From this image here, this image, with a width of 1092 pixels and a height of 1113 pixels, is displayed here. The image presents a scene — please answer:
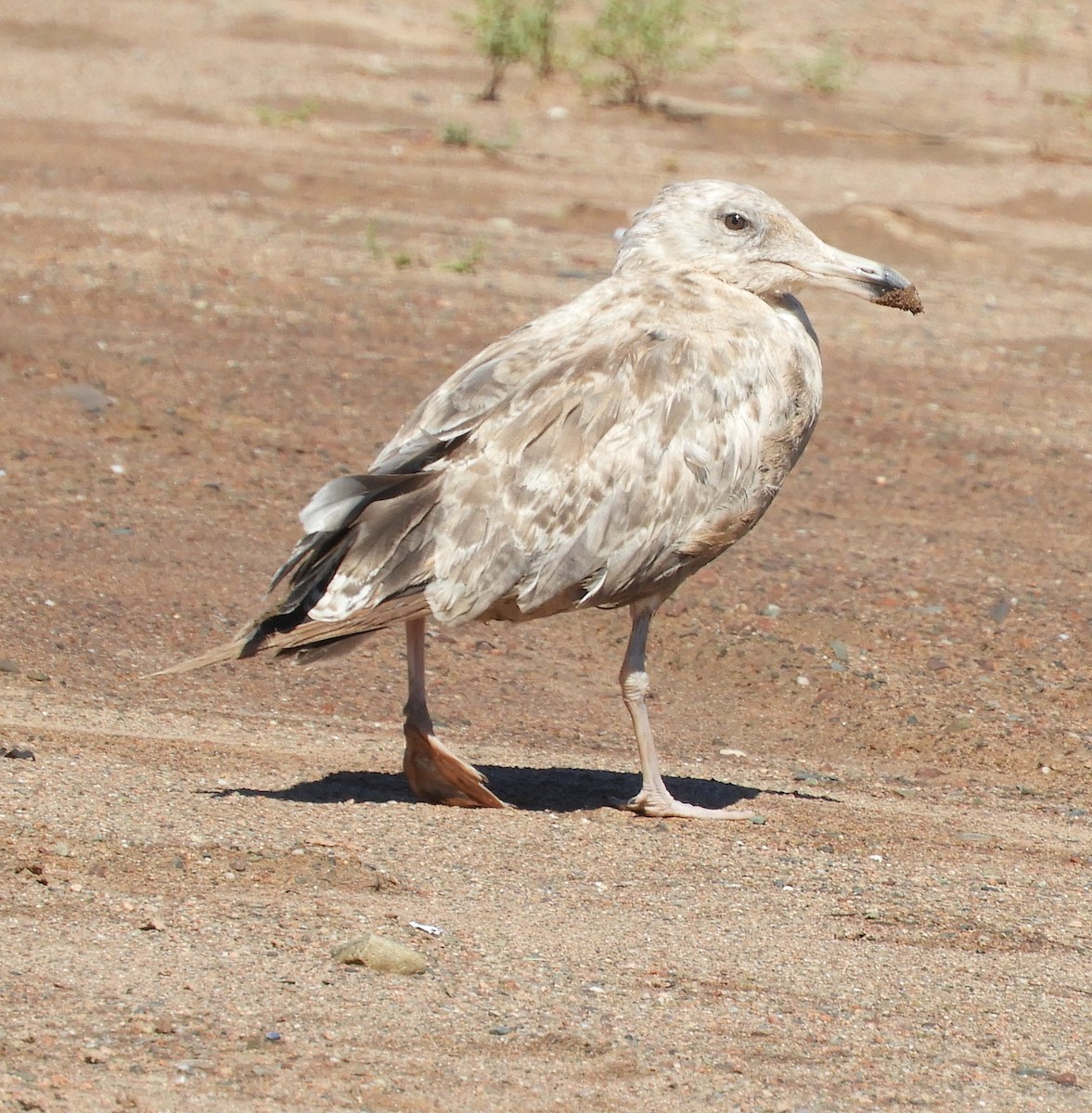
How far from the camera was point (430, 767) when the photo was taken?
579 cm

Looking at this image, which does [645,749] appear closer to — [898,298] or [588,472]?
[588,472]

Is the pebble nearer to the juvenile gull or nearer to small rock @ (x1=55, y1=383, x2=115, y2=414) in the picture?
the juvenile gull

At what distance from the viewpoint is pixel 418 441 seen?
5.55 metres

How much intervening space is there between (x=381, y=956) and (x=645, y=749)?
1695mm

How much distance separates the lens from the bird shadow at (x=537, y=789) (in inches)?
226

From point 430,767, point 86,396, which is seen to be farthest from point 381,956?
point 86,396

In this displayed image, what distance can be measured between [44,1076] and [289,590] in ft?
6.90

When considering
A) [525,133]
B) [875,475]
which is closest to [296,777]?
[875,475]

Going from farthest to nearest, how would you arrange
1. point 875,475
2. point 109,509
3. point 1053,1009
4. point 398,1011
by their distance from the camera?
point 875,475 → point 109,509 → point 1053,1009 → point 398,1011

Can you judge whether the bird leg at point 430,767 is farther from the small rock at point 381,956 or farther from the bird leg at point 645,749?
the small rock at point 381,956

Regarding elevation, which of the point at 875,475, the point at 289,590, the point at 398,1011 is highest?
the point at 289,590

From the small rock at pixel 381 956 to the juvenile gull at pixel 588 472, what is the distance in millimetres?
1222

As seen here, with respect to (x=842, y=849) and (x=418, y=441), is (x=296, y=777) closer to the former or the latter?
→ (x=418, y=441)

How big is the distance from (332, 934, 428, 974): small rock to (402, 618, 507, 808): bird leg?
1426 millimetres
